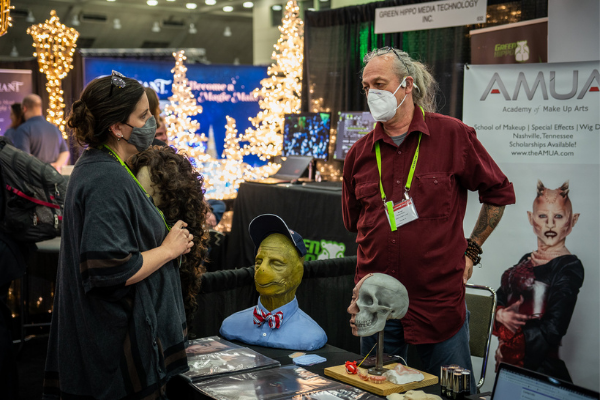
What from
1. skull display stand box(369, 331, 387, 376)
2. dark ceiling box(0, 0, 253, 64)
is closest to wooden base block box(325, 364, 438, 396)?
skull display stand box(369, 331, 387, 376)

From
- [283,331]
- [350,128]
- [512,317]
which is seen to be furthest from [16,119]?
[512,317]

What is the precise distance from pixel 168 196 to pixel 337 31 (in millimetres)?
4968

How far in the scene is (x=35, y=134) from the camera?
19.7 feet

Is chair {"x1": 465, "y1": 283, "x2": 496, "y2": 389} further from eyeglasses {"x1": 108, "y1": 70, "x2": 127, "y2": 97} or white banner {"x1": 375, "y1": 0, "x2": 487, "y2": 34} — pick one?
white banner {"x1": 375, "y1": 0, "x2": 487, "y2": 34}

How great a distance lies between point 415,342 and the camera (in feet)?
6.55

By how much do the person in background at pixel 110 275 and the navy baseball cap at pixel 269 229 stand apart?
0.68 m

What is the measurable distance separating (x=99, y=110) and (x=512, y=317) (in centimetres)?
250

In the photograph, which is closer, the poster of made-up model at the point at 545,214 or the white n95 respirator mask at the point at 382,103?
the white n95 respirator mask at the point at 382,103

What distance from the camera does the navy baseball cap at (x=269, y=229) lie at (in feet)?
7.92

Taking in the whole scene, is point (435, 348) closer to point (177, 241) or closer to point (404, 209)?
point (404, 209)

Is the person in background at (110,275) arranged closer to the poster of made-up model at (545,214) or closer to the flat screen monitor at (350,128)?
the poster of made-up model at (545,214)

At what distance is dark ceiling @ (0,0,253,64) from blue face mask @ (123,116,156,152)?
1220 cm

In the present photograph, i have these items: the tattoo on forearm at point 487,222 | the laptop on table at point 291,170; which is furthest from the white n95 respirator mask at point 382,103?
the laptop on table at point 291,170

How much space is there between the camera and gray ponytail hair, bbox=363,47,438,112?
6.81 feet
